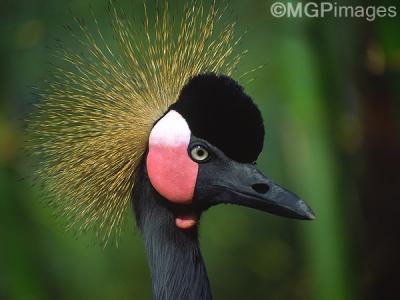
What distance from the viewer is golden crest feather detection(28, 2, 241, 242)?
69.0 inches

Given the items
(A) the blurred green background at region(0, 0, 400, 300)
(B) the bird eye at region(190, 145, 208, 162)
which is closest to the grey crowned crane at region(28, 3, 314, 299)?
(B) the bird eye at region(190, 145, 208, 162)

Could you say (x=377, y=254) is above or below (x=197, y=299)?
below

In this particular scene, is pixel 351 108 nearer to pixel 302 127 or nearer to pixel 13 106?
pixel 302 127

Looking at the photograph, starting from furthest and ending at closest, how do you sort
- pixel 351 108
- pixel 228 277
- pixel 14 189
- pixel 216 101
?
pixel 228 277
pixel 351 108
pixel 14 189
pixel 216 101

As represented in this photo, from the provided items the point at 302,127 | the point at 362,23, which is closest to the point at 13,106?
the point at 302,127

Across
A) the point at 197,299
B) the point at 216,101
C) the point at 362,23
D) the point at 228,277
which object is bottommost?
the point at 228,277

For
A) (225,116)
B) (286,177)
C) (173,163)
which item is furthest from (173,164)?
(286,177)

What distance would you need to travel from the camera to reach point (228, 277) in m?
3.19

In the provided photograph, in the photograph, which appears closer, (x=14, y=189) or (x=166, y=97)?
(x=166, y=97)

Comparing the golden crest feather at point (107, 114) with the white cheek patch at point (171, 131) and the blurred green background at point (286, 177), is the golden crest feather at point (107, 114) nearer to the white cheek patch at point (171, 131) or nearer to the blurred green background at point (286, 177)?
the white cheek patch at point (171, 131)

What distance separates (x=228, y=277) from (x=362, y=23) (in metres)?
1.11

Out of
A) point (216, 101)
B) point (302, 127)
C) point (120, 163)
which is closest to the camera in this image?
point (216, 101)

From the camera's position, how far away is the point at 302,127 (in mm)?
2426

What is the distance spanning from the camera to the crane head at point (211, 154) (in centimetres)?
159
